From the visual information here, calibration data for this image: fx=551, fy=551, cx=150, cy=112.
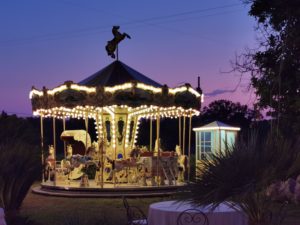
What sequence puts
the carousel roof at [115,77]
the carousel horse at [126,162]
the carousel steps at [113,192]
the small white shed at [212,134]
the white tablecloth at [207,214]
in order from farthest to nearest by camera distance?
the small white shed at [212,134]
the carousel roof at [115,77]
the carousel horse at [126,162]
the carousel steps at [113,192]
the white tablecloth at [207,214]

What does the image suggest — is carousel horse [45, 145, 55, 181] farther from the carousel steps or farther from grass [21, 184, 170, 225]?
grass [21, 184, 170, 225]

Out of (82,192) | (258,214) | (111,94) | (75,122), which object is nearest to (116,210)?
(82,192)

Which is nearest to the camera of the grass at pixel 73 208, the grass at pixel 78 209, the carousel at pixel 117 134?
the grass at pixel 78 209

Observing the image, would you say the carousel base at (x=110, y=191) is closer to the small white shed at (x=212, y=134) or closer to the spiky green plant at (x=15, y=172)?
the small white shed at (x=212, y=134)

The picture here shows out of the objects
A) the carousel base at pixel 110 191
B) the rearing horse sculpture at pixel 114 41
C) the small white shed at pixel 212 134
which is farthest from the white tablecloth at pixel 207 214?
the small white shed at pixel 212 134

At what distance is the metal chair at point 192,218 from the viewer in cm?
691

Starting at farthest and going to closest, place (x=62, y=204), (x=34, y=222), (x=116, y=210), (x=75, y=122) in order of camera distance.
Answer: (x=75, y=122)
(x=62, y=204)
(x=116, y=210)
(x=34, y=222)

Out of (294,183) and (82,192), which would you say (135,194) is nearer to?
(82,192)

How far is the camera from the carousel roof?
16.4 m

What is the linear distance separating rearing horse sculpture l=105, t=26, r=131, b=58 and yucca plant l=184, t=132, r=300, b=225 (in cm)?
1333

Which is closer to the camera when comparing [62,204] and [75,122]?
[62,204]

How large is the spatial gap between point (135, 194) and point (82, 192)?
1557 mm

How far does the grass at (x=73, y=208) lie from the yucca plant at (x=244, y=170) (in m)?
4.70

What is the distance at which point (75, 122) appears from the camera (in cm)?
4200
